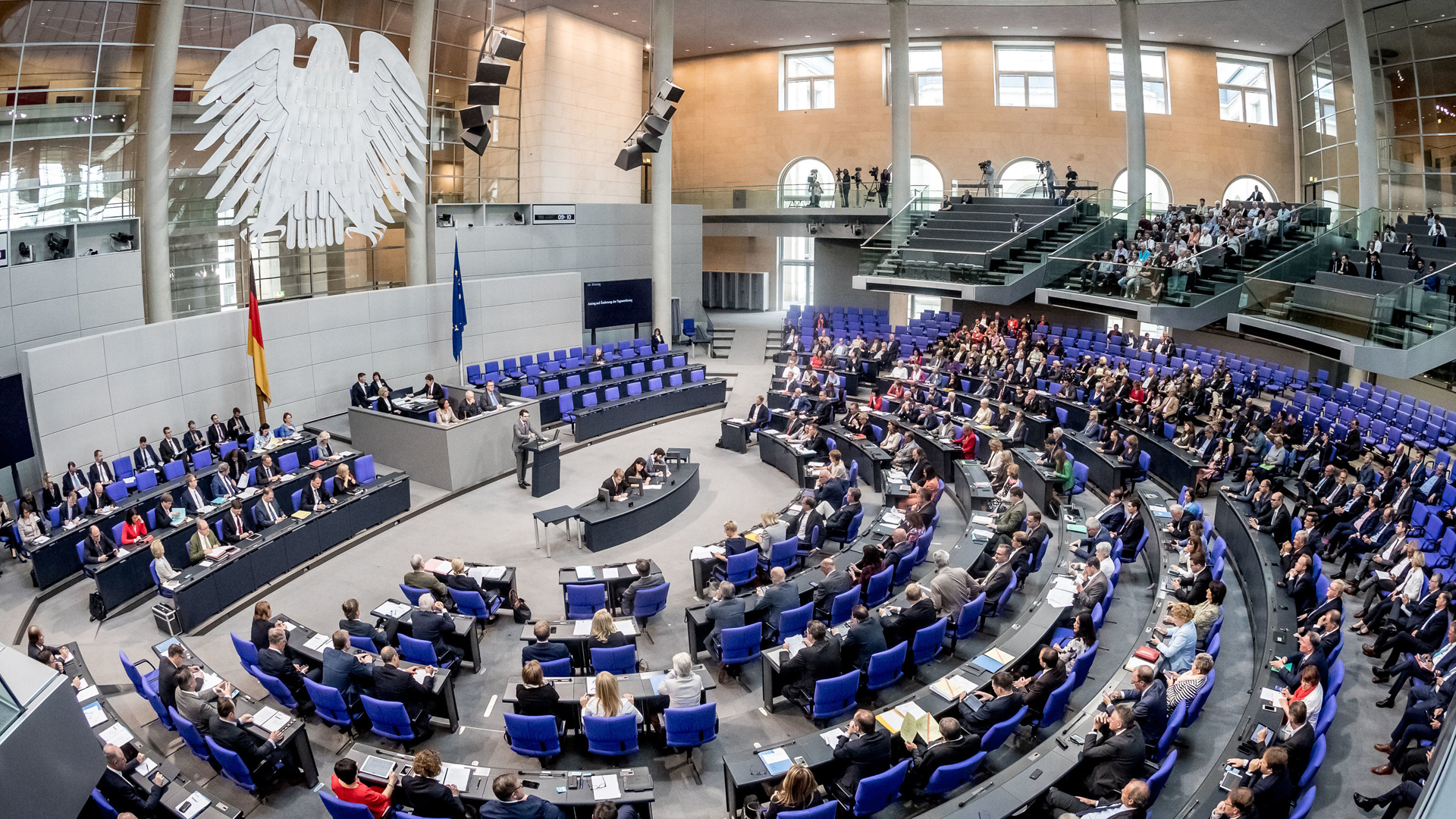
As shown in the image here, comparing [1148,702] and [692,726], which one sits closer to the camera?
[1148,702]

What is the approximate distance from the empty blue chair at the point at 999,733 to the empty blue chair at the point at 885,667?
136 cm

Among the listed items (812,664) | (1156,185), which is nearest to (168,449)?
(812,664)

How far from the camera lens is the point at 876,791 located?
694cm

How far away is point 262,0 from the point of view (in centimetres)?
1759

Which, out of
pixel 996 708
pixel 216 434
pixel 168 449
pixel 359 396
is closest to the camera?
pixel 996 708

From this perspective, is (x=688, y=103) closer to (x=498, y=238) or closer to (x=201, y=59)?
(x=498, y=238)

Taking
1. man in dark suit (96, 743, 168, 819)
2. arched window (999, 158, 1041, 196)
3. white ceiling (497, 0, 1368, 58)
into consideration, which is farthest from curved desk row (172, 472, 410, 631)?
arched window (999, 158, 1041, 196)

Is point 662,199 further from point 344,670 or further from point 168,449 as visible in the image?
point 344,670

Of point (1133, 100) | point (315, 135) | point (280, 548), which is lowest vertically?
point (280, 548)

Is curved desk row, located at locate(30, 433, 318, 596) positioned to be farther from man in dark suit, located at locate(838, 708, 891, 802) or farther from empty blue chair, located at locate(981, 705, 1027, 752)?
empty blue chair, located at locate(981, 705, 1027, 752)

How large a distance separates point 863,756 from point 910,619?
245cm

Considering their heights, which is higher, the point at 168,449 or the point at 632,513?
the point at 168,449

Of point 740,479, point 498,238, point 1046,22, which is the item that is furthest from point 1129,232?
point 498,238

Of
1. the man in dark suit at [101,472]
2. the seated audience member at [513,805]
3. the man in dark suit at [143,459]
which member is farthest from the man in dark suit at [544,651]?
the man in dark suit at [143,459]
